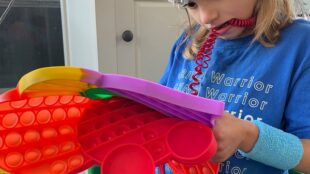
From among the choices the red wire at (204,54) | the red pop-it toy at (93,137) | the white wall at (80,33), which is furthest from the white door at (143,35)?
the red pop-it toy at (93,137)

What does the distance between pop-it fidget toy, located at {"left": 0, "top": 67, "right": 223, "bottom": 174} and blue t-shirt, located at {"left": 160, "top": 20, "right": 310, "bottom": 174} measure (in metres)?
0.16

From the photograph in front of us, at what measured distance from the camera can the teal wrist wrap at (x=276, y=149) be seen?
1.38ft

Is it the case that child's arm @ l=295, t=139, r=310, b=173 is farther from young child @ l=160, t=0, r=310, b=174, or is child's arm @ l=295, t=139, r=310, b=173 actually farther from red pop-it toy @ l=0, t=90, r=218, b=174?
red pop-it toy @ l=0, t=90, r=218, b=174

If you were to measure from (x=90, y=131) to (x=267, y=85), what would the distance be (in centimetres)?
28

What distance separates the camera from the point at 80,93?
35 centimetres

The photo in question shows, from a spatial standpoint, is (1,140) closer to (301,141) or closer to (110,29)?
(301,141)

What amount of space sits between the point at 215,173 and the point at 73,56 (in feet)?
3.47

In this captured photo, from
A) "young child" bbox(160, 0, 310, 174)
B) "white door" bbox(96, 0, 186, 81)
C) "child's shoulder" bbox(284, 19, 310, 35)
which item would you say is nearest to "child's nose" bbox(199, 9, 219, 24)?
"young child" bbox(160, 0, 310, 174)

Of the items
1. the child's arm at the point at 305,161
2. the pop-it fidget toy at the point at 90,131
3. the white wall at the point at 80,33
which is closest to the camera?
the pop-it fidget toy at the point at 90,131

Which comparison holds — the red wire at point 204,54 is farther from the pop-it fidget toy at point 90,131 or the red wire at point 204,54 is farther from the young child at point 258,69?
the pop-it fidget toy at point 90,131

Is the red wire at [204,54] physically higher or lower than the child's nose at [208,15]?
lower

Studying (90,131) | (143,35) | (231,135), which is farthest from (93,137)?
(143,35)

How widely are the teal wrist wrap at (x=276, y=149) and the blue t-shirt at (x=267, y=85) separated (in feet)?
0.20

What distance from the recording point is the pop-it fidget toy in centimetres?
33
